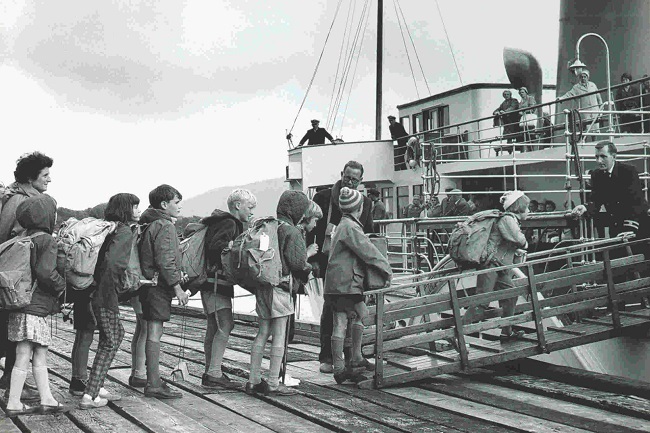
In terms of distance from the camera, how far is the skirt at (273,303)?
731cm

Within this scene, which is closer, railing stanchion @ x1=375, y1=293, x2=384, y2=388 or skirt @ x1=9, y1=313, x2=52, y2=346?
skirt @ x1=9, y1=313, x2=52, y2=346

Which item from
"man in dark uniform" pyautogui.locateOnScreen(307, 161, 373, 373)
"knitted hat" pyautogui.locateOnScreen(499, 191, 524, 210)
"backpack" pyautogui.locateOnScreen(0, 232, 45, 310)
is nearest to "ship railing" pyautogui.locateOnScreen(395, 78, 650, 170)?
"knitted hat" pyautogui.locateOnScreen(499, 191, 524, 210)

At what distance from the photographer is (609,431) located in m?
5.92

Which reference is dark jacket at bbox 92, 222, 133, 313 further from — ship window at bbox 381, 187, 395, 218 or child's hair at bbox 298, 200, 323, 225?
ship window at bbox 381, 187, 395, 218

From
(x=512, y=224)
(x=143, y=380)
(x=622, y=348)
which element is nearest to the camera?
(x=143, y=380)

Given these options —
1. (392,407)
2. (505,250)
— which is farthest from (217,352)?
(505,250)

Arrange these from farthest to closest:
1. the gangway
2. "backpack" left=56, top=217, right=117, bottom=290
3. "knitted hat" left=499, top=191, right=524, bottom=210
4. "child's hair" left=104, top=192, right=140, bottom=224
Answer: "knitted hat" left=499, top=191, right=524, bottom=210, the gangway, "child's hair" left=104, top=192, right=140, bottom=224, "backpack" left=56, top=217, right=117, bottom=290

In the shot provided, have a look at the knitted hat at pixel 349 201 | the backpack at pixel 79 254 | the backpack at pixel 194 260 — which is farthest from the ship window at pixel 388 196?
the backpack at pixel 79 254

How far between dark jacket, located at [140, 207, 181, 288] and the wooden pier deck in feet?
3.02

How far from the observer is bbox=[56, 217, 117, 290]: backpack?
21.7 feet

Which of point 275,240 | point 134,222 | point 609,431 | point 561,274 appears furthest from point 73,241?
point 561,274

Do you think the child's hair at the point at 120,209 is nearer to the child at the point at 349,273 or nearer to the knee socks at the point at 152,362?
the knee socks at the point at 152,362

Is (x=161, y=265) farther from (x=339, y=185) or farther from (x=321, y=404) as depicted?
(x=339, y=185)

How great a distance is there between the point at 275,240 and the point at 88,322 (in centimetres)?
152
